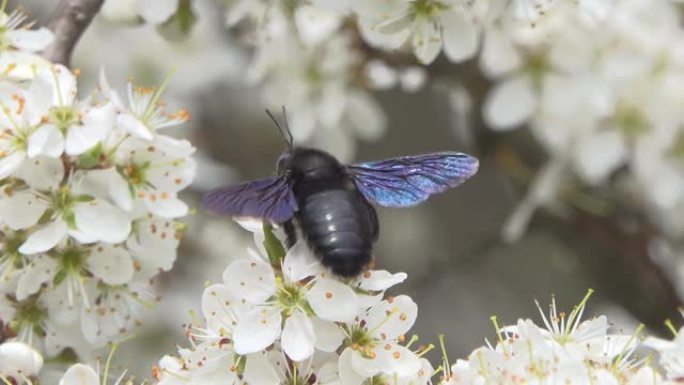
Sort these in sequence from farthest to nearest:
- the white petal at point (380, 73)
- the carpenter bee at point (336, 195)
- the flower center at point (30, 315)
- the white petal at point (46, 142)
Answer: the white petal at point (380, 73), the flower center at point (30, 315), the white petal at point (46, 142), the carpenter bee at point (336, 195)

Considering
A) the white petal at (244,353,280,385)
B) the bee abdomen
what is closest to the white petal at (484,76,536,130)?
the bee abdomen

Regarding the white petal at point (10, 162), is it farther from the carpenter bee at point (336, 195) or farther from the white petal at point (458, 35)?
the white petal at point (458, 35)

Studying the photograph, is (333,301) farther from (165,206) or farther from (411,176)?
(165,206)

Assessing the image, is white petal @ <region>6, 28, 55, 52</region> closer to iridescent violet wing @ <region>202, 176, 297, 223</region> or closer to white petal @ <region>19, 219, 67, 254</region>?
white petal @ <region>19, 219, 67, 254</region>

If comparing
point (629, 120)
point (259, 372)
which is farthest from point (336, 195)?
point (629, 120)

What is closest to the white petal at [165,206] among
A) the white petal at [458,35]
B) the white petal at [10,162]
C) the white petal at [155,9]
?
the white petal at [10,162]

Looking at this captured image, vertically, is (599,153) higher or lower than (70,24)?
lower
